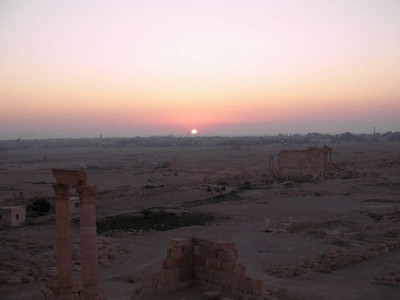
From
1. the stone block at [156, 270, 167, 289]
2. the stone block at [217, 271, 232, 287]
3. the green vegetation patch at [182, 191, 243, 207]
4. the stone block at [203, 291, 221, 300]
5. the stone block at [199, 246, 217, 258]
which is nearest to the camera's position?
the stone block at [203, 291, 221, 300]

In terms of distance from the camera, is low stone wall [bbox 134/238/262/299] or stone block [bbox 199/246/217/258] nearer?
low stone wall [bbox 134/238/262/299]

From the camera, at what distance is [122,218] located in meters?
28.8

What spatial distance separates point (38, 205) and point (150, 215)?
746cm

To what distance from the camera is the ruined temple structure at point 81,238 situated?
10984 mm

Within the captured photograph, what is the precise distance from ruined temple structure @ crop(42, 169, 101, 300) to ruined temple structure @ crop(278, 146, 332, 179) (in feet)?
136

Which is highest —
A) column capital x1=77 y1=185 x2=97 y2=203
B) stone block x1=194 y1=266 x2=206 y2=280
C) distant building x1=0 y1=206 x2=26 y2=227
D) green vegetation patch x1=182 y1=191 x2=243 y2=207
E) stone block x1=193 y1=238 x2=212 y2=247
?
column capital x1=77 y1=185 x2=97 y2=203

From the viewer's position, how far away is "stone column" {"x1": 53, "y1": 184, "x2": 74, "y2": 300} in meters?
11.6

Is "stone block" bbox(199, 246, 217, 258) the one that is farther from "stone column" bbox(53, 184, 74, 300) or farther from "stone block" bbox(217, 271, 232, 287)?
"stone column" bbox(53, 184, 74, 300)

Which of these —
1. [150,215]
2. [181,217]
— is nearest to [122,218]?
[150,215]

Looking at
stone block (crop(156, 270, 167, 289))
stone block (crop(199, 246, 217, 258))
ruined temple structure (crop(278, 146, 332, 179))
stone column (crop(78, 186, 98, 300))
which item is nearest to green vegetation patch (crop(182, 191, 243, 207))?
ruined temple structure (crop(278, 146, 332, 179))

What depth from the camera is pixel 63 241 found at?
11.7 meters

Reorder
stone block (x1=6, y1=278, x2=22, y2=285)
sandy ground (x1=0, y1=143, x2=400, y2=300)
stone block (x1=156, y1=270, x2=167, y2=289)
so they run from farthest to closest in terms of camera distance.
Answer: stone block (x1=6, y1=278, x2=22, y2=285) < sandy ground (x1=0, y1=143, x2=400, y2=300) < stone block (x1=156, y1=270, x2=167, y2=289)

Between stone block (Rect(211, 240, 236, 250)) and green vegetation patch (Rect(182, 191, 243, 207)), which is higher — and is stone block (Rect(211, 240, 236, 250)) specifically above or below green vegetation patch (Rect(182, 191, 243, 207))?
above

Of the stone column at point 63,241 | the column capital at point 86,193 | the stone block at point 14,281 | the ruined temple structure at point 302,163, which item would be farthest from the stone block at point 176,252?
the ruined temple structure at point 302,163
